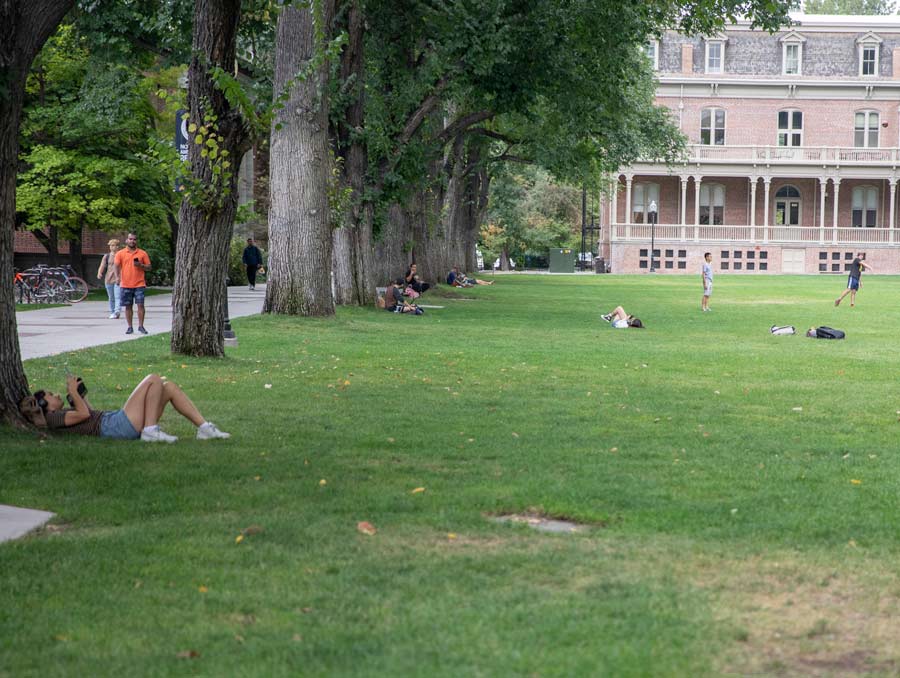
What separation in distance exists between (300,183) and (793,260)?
6138 cm

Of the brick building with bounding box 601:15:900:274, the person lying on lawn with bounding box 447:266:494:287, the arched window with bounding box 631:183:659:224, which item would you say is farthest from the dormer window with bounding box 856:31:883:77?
the person lying on lawn with bounding box 447:266:494:287

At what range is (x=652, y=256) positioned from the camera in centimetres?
7819

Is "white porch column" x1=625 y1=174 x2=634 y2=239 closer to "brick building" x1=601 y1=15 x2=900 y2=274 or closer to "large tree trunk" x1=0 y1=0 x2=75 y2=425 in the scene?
"brick building" x1=601 y1=15 x2=900 y2=274

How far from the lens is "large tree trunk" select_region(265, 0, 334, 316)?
23562mm

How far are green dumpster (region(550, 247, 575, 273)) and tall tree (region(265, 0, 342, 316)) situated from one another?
60897 millimetres

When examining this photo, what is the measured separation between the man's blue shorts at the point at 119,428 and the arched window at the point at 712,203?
74954 mm

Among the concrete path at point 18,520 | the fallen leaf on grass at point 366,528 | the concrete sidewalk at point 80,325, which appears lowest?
the fallen leaf on grass at point 366,528

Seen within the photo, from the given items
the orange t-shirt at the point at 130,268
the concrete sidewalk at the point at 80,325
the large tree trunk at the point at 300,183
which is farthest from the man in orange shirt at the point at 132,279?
the large tree trunk at the point at 300,183

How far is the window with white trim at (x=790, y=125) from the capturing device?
80.7 metres

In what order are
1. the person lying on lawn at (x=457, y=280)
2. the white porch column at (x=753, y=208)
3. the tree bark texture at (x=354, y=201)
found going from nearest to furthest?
the tree bark texture at (x=354, y=201)
the person lying on lawn at (x=457, y=280)
the white porch column at (x=753, y=208)

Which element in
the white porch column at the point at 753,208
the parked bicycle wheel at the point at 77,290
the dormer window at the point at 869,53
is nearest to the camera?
the parked bicycle wheel at the point at 77,290

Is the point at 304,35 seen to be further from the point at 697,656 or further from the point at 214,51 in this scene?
the point at 697,656

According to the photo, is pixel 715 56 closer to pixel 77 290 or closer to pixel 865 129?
pixel 865 129

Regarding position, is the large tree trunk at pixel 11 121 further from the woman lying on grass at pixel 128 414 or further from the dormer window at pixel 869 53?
the dormer window at pixel 869 53
